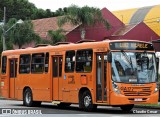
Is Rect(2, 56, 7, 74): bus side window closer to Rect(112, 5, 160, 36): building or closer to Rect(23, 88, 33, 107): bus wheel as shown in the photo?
Rect(23, 88, 33, 107): bus wheel

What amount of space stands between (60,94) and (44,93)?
1.51 meters

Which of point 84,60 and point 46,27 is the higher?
point 46,27

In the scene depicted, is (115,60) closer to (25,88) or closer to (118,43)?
(118,43)

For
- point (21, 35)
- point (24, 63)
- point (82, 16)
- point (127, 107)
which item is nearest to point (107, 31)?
point (82, 16)

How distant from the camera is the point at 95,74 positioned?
2122 centimetres

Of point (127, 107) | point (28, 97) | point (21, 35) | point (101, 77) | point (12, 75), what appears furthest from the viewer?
point (21, 35)

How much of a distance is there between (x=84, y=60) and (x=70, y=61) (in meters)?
1.20

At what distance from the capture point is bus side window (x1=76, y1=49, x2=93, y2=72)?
71.0 feet

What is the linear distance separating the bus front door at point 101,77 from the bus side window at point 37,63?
15.7ft

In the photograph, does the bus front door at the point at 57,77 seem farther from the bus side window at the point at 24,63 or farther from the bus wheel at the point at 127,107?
the bus wheel at the point at 127,107

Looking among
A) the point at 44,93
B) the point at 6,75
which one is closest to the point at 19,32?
the point at 6,75

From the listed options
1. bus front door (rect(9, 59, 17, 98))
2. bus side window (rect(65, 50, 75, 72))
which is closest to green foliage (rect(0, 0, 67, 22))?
bus front door (rect(9, 59, 17, 98))

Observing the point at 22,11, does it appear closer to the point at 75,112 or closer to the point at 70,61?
the point at 70,61

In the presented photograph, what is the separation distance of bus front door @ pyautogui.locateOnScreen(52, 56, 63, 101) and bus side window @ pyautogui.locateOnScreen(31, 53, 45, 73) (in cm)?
101
